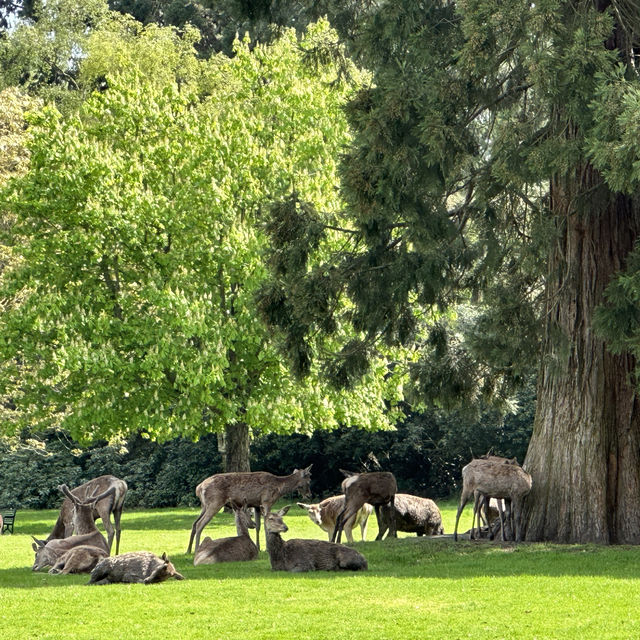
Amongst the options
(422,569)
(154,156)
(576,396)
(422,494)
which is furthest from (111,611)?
(422,494)

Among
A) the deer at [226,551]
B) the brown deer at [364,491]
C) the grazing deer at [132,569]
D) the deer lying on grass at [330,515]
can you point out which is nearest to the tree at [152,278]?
the deer lying on grass at [330,515]

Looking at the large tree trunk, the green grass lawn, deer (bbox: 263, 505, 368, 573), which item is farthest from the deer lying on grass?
deer (bbox: 263, 505, 368, 573)

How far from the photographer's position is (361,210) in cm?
1742

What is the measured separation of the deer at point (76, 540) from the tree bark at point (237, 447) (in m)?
12.6

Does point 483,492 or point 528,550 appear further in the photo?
point 483,492

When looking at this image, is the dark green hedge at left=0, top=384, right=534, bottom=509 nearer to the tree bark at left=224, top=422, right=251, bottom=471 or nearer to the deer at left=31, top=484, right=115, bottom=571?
the tree bark at left=224, top=422, right=251, bottom=471

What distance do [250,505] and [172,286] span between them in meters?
10.5

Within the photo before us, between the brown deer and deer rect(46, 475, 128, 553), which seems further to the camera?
the brown deer

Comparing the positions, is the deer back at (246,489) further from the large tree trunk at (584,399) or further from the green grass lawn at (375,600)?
the large tree trunk at (584,399)

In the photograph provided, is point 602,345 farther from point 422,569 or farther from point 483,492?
point 422,569

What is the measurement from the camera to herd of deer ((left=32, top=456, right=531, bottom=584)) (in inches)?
617

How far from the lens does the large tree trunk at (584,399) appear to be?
58.5ft

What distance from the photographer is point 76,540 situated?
17.6 metres

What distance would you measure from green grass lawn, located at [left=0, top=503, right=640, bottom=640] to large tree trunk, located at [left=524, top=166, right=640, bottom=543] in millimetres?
876
